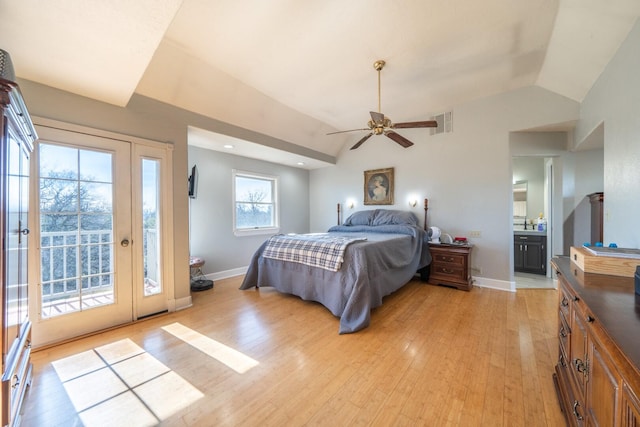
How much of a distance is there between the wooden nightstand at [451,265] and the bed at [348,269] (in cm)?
16

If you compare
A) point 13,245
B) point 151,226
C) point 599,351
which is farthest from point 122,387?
point 599,351

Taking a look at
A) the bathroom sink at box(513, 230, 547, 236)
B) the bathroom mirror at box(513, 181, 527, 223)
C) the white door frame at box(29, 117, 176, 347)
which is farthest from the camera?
the bathroom mirror at box(513, 181, 527, 223)

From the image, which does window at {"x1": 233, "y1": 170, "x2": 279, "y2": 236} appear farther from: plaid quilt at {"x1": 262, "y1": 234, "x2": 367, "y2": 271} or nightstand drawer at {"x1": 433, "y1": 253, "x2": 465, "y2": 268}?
nightstand drawer at {"x1": 433, "y1": 253, "x2": 465, "y2": 268}

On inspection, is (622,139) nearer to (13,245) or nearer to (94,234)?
(13,245)

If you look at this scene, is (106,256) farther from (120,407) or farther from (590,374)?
(590,374)

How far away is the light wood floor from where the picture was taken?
4.97 feet

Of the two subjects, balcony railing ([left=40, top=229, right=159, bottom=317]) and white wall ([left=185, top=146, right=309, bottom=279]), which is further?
white wall ([left=185, top=146, right=309, bottom=279])

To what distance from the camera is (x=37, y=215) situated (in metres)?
2.24

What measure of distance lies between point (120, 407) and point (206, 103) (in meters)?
3.24

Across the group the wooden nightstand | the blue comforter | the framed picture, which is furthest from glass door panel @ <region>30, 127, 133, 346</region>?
the wooden nightstand

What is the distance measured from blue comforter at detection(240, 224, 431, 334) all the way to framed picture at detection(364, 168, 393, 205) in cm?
98

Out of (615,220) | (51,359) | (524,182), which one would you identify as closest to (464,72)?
(615,220)

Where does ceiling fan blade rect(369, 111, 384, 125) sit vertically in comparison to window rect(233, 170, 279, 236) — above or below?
above

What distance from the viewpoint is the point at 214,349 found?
2.23 m
